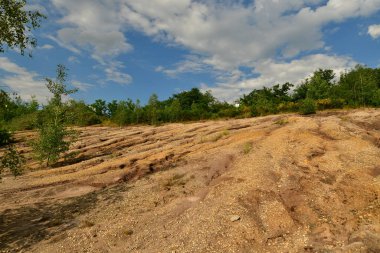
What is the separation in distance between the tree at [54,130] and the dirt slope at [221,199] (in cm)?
389

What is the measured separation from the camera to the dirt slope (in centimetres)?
1215

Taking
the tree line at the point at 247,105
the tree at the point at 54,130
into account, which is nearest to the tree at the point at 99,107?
the tree line at the point at 247,105

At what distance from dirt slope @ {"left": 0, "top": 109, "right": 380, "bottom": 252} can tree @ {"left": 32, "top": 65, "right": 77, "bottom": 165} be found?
389 centimetres

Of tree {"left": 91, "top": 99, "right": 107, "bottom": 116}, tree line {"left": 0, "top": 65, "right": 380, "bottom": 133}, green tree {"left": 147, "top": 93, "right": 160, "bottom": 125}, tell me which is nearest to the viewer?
tree line {"left": 0, "top": 65, "right": 380, "bottom": 133}

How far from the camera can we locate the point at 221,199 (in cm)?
1495

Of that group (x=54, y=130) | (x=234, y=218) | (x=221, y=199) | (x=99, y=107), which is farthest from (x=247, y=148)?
(x=99, y=107)

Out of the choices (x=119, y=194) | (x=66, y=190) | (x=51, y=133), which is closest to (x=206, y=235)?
(x=119, y=194)

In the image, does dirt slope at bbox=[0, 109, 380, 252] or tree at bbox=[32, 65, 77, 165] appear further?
tree at bbox=[32, 65, 77, 165]

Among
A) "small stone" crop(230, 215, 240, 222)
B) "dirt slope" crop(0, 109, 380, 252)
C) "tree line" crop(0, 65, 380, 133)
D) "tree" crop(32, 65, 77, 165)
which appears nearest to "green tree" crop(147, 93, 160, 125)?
"tree line" crop(0, 65, 380, 133)

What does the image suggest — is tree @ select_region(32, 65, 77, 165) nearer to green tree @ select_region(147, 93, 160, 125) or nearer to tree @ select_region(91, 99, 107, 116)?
green tree @ select_region(147, 93, 160, 125)

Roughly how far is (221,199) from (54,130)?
1887cm

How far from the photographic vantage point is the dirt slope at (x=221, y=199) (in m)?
12.1

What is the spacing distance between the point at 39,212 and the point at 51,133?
43.5 feet

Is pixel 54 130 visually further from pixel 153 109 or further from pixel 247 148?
pixel 153 109
